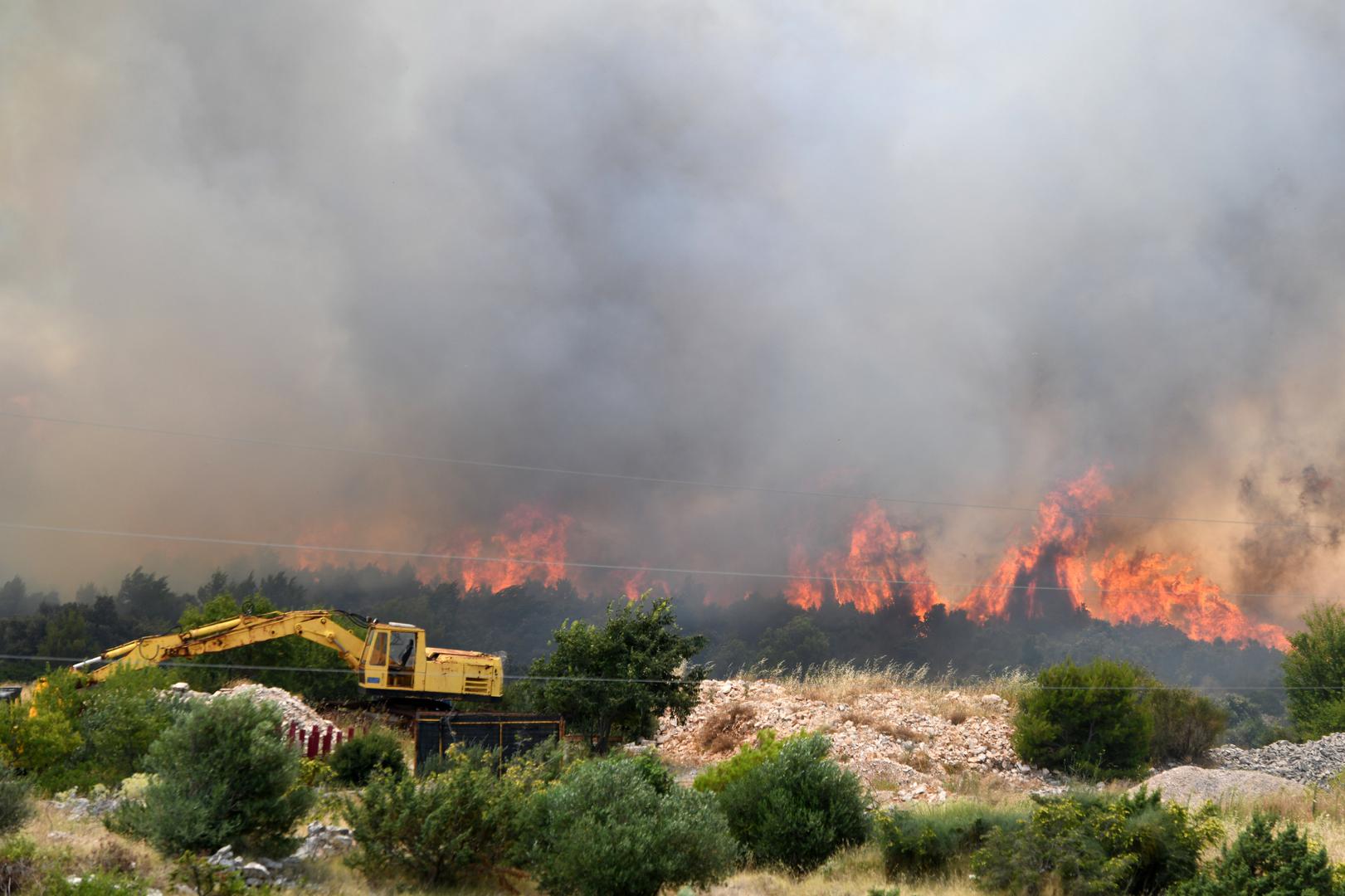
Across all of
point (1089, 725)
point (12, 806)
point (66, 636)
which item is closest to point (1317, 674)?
point (1089, 725)

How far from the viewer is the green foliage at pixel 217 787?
1438 centimetres

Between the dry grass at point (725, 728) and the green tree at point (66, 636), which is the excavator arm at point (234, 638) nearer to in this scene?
the dry grass at point (725, 728)

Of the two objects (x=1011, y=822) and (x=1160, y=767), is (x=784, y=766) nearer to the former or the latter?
(x=1011, y=822)

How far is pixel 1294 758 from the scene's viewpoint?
3731cm

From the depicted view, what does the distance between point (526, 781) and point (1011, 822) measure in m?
9.28

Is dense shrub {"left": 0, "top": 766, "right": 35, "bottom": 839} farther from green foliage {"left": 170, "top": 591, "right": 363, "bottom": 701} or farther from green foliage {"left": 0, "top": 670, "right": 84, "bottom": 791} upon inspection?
green foliage {"left": 170, "top": 591, "right": 363, "bottom": 701}

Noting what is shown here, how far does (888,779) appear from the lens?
97.7 feet

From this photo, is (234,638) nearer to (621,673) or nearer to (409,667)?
(409,667)

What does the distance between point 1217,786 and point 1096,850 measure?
44.5 ft

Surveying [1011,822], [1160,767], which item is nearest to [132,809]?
[1011,822]

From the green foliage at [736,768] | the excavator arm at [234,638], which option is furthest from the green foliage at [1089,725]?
the excavator arm at [234,638]

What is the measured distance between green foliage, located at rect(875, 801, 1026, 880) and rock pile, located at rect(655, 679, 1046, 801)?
37.2 ft

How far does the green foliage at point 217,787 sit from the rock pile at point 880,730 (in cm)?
1915

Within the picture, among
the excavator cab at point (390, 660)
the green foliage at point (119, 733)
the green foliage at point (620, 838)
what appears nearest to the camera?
the green foliage at point (620, 838)
